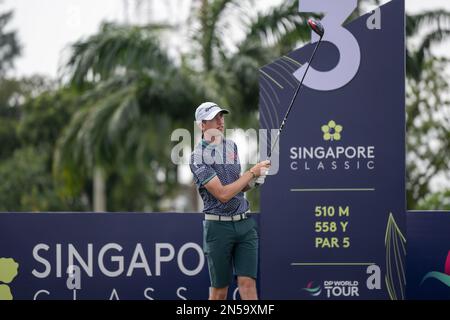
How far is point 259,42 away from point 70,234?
9.14 m

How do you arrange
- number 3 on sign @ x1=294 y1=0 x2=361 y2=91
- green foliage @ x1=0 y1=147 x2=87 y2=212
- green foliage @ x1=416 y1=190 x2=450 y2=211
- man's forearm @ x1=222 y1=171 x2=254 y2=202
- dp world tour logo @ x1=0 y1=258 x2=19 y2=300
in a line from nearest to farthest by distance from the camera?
man's forearm @ x1=222 y1=171 x2=254 y2=202, number 3 on sign @ x1=294 y1=0 x2=361 y2=91, dp world tour logo @ x1=0 y1=258 x2=19 y2=300, green foliage @ x1=416 y1=190 x2=450 y2=211, green foliage @ x1=0 y1=147 x2=87 y2=212

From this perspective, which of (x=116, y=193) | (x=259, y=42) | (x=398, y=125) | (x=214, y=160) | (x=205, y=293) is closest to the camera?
(x=214, y=160)

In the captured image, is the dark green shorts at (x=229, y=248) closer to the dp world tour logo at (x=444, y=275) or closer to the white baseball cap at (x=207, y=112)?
the white baseball cap at (x=207, y=112)

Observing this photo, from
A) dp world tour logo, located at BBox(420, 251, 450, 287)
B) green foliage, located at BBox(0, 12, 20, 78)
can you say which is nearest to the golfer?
dp world tour logo, located at BBox(420, 251, 450, 287)

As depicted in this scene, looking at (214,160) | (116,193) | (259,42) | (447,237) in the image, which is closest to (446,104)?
(259,42)

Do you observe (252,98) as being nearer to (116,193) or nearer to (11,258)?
(11,258)

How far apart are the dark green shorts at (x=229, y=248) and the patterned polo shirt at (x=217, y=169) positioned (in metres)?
0.12

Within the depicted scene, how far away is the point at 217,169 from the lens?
674cm

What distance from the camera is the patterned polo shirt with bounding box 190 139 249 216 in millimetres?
6676

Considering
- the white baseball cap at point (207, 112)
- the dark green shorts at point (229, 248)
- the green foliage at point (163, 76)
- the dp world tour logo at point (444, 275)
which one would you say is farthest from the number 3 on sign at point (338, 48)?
the green foliage at point (163, 76)

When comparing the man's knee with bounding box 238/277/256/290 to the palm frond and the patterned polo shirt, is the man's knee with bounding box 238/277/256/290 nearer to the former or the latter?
the patterned polo shirt

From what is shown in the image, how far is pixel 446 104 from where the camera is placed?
2286 cm

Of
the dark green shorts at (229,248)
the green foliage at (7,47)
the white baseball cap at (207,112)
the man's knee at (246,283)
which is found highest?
the green foliage at (7,47)

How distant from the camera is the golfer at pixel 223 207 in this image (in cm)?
667
